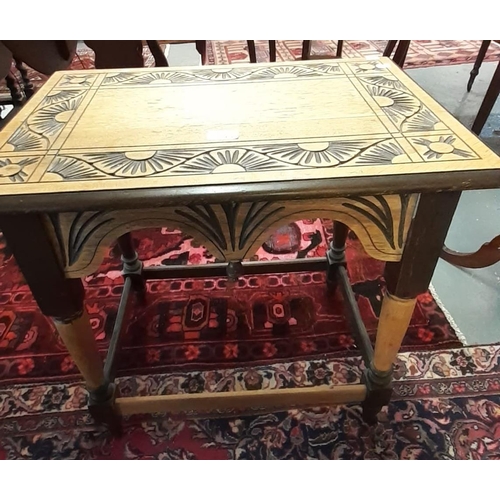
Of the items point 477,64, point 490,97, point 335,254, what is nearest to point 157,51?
point 335,254

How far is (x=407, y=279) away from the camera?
767 millimetres

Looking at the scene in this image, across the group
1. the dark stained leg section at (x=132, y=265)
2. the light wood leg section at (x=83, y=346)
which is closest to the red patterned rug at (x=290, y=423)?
the light wood leg section at (x=83, y=346)

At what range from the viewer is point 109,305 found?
1.34 m

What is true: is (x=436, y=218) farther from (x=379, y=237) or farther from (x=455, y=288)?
(x=455, y=288)

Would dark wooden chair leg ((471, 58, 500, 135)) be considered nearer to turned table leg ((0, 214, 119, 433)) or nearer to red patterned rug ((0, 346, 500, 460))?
red patterned rug ((0, 346, 500, 460))

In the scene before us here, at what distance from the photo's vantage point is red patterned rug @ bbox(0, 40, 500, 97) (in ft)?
9.77

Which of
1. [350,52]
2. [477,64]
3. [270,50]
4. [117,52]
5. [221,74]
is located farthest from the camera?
[350,52]

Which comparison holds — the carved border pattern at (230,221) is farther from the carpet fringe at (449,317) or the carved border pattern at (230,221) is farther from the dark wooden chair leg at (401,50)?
the dark wooden chair leg at (401,50)

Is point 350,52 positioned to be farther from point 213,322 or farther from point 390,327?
point 390,327

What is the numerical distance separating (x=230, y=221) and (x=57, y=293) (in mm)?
315

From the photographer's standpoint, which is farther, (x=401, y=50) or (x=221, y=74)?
(x=401, y=50)

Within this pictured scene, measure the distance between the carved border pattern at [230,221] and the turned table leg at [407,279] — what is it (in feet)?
0.07
